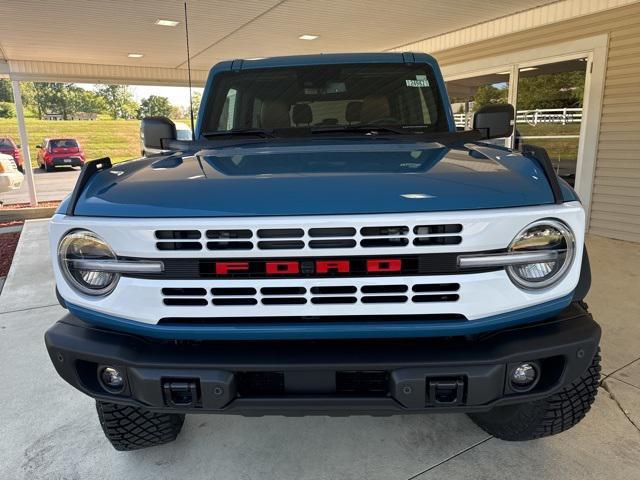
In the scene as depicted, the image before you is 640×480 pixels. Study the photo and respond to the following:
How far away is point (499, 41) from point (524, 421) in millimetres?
7794

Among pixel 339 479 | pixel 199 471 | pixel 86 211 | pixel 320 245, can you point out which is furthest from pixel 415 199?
pixel 199 471

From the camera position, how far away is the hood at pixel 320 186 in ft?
5.12

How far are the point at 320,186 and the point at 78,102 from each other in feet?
162

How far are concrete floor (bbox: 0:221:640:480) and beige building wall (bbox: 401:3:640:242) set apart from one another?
15.0 feet

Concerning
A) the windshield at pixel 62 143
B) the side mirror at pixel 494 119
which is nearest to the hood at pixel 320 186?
the side mirror at pixel 494 119

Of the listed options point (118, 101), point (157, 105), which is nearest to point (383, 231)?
point (157, 105)

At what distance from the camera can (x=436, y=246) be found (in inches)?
60.8

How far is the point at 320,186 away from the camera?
1.61 metres

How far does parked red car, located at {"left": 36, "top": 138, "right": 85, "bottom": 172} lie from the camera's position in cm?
2300

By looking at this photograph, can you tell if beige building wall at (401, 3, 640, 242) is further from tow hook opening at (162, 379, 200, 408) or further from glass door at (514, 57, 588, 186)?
tow hook opening at (162, 379, 200, 408)

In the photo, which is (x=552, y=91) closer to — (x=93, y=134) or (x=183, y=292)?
(x=183, y=292)

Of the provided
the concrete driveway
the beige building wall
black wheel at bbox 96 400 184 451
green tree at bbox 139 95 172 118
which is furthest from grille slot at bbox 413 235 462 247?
green tree at bbox 139 95 172 118

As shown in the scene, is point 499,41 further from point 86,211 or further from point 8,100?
point 8,100

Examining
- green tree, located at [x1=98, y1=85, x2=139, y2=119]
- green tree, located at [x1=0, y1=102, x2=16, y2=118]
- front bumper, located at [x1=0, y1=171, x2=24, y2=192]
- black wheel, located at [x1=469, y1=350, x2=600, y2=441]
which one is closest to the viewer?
black wheel, located at [x1=469, y1=350, x2=600, y2=441]
